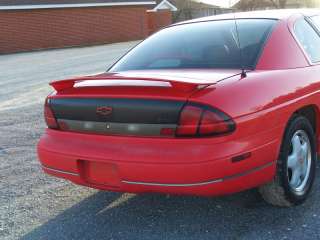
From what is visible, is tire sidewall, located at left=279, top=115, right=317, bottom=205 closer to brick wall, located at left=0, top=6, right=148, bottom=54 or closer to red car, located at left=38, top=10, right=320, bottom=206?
red car, located at left=38, top=10, right=320, bottom=206

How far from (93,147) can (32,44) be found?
95.3 ft

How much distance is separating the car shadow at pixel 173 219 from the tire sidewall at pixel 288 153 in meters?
0.10

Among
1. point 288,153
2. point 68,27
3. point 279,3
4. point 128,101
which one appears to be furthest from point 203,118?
point 279,3

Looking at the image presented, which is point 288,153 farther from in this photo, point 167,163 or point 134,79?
point 134,79

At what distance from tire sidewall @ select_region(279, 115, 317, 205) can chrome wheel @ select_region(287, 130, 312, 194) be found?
31 mm

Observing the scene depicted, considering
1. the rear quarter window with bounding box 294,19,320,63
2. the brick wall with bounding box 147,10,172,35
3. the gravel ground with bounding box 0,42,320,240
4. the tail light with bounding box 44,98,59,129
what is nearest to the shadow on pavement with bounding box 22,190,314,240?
the gravel ground with bounding box 0,42,320,240

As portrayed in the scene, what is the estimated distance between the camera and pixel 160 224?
3762 mm

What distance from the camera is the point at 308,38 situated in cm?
449

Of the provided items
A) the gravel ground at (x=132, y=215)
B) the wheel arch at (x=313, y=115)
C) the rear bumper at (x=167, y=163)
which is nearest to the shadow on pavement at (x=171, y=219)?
the gravel ground at (x=132, y=215)

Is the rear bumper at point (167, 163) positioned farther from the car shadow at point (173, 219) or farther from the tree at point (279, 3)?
the tree at point (279, 3)

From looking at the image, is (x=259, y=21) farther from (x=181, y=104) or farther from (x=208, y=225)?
(x=208, y=225)

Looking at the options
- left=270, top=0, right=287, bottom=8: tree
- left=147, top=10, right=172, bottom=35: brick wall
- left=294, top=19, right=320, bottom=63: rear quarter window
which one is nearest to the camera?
left=294, top=19, right=320, bottom=63: rear quarter window

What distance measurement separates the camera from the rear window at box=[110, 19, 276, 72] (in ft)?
13.0

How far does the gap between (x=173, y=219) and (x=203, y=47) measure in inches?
55.8
